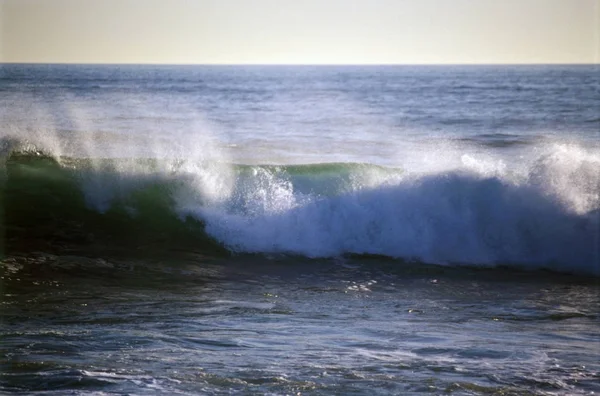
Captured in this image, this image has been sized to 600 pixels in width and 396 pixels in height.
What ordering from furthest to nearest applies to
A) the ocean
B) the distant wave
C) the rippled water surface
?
the distant wave
the ocean
the rippled water surface

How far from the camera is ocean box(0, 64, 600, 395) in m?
4.38

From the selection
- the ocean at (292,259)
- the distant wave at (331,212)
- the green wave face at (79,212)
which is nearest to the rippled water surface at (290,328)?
the ocean at (292,259)

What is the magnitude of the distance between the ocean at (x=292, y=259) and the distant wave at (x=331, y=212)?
0.07ft

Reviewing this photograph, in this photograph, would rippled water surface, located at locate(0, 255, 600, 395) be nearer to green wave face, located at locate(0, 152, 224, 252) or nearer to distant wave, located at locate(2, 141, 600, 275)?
distant wave, located at locate(2, 141, 600, 275)

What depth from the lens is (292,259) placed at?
293 inches

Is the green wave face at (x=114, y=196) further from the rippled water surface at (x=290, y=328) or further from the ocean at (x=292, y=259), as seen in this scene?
the rippled water surface at (x=290, y=328)

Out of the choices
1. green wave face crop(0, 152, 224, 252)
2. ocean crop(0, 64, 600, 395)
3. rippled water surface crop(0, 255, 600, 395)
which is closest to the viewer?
rippled water surface crop(0, 255, 600, 395)

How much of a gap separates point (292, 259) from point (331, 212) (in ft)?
2.72

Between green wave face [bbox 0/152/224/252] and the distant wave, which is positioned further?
green wave face [bbox 0/152/224/252]

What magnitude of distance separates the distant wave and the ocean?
0.02 meters

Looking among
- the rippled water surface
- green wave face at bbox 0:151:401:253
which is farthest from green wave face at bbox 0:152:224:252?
the rippled water surface

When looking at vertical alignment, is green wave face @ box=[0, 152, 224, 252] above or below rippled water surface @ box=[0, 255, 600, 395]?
above

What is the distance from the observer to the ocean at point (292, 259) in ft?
14.4

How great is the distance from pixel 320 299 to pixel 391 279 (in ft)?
3.22
